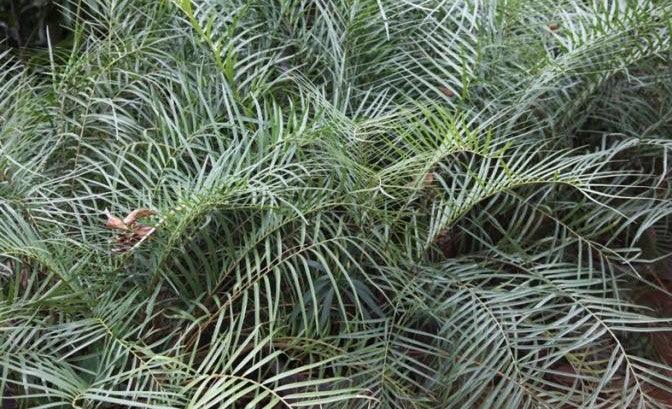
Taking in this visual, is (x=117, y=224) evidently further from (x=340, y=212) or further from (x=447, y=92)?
(x=447, y=92)

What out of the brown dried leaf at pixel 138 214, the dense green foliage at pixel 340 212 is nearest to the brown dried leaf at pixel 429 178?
the dense green foliage at pixel 340 212

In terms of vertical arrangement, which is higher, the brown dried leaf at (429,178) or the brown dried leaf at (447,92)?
the brown dried leaf at (447,92)

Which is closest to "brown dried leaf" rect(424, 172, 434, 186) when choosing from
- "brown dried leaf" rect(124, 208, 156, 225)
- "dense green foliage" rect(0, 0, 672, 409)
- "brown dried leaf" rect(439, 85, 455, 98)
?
"dense green foliage" rect(0, 0, 672, 409)

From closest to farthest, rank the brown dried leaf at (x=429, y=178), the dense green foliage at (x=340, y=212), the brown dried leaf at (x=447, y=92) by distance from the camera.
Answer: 1. the dense green foliage at (x=340, y=212)
2. the brown dried leaf at (x=429, y=178)
3. the brown dried leaf at (x=447, y=92)

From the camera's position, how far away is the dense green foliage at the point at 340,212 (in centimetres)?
204

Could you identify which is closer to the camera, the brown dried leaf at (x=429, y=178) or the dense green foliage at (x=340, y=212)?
the dense green foliage at (x=340, y=212)

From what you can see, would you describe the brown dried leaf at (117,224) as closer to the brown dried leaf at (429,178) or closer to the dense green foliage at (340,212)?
the dense green foliage at (340,212)

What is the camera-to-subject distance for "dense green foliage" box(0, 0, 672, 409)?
204cm

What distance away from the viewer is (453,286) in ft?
7.45

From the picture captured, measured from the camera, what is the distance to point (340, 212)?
2.35 meters

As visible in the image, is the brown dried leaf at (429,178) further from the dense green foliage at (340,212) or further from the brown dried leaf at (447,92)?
the brown dried leaf at (447,92)

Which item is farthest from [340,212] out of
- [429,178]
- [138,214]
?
[138,214]

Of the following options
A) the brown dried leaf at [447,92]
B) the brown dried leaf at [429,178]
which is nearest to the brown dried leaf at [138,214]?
the brown dried leaf at [429,178]

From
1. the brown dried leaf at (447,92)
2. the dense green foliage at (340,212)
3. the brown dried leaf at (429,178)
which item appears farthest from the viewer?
the brown dried leaf at (447,92)
